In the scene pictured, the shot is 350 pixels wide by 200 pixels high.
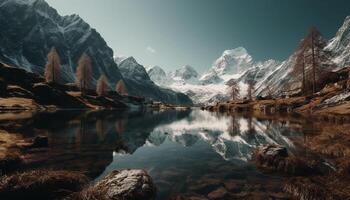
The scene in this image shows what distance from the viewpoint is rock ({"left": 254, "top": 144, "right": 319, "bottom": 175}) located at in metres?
19.2

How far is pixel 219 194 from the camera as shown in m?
16.2

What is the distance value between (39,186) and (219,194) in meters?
11.2

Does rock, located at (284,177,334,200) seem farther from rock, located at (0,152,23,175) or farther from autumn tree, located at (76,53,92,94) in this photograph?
autumn tree, located at (76,53,92,94)

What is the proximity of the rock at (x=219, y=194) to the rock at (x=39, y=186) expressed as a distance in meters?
8.45

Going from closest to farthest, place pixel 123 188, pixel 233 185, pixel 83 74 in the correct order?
1. pixel 123 188
2. pixel 233 185
3. pixel 83 74

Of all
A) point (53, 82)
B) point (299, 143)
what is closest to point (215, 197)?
point (299, 143)

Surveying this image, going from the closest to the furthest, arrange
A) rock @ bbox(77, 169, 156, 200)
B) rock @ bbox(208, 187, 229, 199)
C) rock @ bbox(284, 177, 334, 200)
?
1. rock @ bbox(77, 169, 156, 200)
2. rock @ bbox(284, 177, 334, 200)
3. rock @ bbox(208, 187, 229, 199)

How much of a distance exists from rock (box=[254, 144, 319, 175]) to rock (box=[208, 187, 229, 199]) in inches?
241

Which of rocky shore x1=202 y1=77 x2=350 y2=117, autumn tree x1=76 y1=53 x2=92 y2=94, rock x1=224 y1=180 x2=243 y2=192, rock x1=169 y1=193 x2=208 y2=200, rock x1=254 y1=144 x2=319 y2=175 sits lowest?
rock x1=169 y1=193 x2=208 y2=200

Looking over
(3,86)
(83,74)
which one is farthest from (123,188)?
(83,74)

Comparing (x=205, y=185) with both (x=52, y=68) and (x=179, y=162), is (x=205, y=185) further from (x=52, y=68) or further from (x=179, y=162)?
(x=52, y=68)

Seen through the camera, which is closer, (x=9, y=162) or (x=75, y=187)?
(x=75, y=187)

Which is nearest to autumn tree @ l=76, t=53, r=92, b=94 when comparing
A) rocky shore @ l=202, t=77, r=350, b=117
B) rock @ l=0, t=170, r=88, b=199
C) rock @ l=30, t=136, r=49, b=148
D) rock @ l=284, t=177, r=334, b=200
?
rocky shore @ l=202, t=77, r=350, b=117

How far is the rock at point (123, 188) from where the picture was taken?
14.2m
